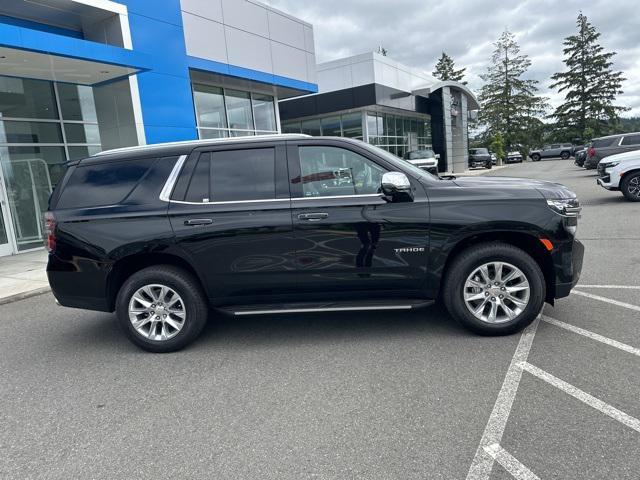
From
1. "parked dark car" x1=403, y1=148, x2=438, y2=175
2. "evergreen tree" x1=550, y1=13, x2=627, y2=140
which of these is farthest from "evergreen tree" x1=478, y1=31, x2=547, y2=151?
"parked dark car" x1=403, y1=148, x2=438, y2=175

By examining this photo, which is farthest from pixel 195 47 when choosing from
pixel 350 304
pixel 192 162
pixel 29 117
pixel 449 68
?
pixel 449 68

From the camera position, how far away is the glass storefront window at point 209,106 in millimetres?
15398

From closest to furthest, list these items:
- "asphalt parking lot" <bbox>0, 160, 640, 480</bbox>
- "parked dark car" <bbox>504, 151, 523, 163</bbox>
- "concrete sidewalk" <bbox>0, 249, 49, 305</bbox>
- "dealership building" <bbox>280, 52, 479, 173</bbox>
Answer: "asphalt parking lot" <bbox>0, 160, 640, 480</bbox>
"concrete sidewalk" <bbox>0, 249, 49, 305</bbox>
"dealership building" <bbox>280, 52, 479, 173</bbox>
"parked dark car" <bbox>504, 151, 523, 163</bbox>

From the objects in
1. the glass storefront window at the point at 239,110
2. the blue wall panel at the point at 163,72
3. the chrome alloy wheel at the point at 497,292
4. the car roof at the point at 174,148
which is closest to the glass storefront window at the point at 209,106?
the glass storefront window at the point at 239,110

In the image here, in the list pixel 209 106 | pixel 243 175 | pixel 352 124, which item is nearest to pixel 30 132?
pixel 209 106

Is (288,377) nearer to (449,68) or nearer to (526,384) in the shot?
(526,384)

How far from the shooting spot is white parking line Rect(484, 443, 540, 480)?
2455 mm

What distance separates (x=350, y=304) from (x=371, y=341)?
0.41m

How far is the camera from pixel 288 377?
3.82 m

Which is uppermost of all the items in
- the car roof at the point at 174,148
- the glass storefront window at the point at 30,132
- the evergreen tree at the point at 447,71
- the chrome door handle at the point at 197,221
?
the evergreen tree at the point at 447,71

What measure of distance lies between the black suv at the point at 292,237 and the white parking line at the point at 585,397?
0.70 m

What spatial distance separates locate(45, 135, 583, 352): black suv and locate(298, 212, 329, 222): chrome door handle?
1 centimetres

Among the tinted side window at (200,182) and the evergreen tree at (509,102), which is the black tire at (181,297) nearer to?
the tinted side window at (200,182)

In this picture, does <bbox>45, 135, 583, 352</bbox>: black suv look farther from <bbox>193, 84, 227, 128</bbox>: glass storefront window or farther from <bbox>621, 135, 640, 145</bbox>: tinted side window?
<bbox>621, 135, 640, 145</bbox>: tinted side window
